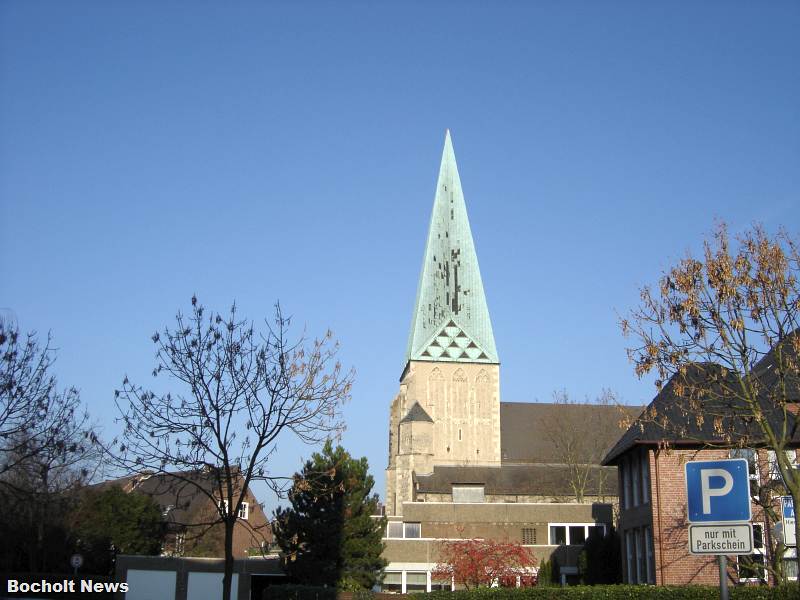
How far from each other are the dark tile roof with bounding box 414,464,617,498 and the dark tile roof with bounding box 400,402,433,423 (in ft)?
12.6

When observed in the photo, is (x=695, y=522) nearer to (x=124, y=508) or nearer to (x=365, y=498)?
(x=365, y=498)

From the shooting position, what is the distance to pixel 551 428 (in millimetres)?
72438

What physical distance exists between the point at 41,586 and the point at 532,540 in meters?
27.1

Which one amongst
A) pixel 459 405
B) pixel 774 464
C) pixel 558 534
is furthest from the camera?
pixel 459 405

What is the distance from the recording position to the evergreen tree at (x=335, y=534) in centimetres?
3734

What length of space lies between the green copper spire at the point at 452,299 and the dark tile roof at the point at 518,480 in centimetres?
931

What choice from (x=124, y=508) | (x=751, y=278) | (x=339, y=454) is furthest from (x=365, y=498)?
(x=751, y=278)

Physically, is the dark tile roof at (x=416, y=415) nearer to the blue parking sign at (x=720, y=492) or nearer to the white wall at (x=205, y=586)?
the white wall at (x=205, y=586)

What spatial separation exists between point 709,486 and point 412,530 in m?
47.0

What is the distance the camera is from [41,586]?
132 feet

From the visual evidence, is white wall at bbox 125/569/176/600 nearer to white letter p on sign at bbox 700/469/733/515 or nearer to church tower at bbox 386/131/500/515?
church tower at bbox 386/131/500/515

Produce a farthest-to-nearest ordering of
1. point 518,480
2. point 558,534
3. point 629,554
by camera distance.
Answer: point 518,480, point 558,534, point 629,554

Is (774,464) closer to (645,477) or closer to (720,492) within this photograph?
(645,477)

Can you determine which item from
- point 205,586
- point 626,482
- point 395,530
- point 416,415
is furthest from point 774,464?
point 416,415
